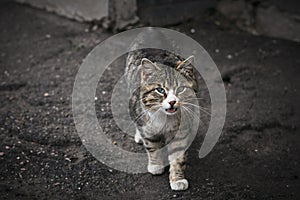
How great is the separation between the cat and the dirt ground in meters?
0.17

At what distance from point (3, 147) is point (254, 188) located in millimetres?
2273

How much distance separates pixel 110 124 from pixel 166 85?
121cm

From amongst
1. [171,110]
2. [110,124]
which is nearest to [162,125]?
[171,110]

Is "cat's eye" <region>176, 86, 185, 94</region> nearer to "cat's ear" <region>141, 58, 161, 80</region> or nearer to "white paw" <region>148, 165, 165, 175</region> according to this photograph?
"cat's ear" <region>141, 58, 161, 80</region>

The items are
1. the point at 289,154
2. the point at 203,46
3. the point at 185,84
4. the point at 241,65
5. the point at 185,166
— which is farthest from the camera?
the point at 203,46

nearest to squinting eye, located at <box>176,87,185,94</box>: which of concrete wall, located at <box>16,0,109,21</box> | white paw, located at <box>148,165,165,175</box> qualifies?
white paw, located at <box>148,165,165,175</box>

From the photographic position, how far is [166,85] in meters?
3.66

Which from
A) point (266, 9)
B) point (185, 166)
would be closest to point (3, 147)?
point (185, 166)

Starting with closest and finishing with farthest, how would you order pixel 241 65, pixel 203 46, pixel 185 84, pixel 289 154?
pixel 185 84
pixel 289 154
pixel 241 65
pixel 203 46

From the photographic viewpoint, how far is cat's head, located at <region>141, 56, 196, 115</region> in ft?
11.9

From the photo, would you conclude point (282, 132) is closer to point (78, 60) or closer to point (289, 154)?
point (289, 154)

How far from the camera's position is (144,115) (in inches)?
151

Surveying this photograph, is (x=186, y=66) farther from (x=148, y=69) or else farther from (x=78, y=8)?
(x=78, y=8)

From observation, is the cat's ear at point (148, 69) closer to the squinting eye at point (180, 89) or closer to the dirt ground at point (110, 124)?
the squinting eye at point (180, 89)
